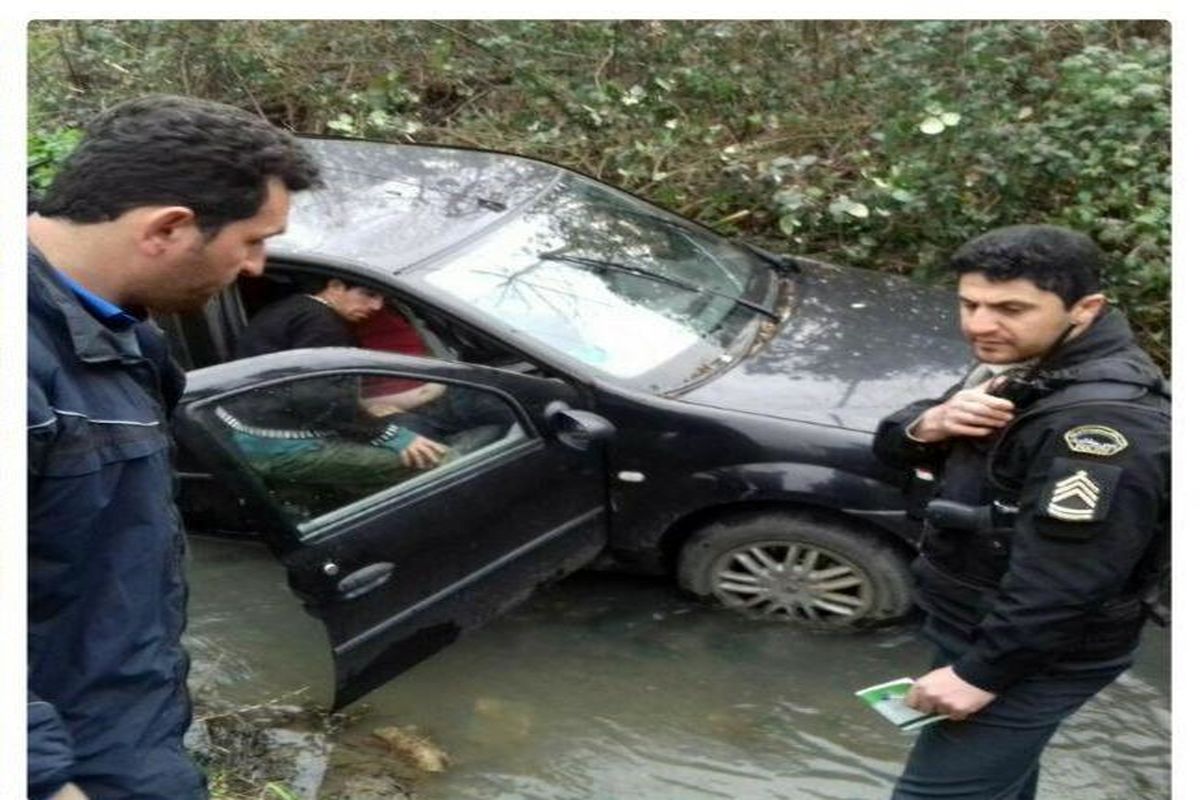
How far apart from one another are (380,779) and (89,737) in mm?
1822

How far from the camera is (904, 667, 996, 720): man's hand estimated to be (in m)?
2.34

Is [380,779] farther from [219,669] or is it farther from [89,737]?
[89,737]

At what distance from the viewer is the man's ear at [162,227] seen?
1759mm

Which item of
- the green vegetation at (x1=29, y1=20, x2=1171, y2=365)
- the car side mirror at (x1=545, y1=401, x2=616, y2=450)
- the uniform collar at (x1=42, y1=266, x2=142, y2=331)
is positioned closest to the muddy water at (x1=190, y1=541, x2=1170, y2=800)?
the car side mirror at (x1=545, y1=401, x2=616, y2=450)

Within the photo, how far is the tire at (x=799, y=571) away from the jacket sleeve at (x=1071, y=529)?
170 centimetres

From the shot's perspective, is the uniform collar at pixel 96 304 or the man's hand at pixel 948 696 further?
the man's hand at pixel 948 696

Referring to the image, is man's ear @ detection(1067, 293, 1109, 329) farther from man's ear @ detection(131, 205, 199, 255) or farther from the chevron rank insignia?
man's ear @ detection(131, 205, 199, 255)

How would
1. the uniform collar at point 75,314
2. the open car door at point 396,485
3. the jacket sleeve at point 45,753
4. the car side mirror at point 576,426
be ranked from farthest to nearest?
1. the car side mirror at point 576,426
2. the open car door at point 396,485
3. the uniform collar at point 75,314
4. the jacket sleeve at point 45,753

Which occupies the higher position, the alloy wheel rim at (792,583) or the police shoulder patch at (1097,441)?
the police shoulder patch at (1097,441)

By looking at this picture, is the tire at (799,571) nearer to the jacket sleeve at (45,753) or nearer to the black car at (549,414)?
the black car at (549,414)

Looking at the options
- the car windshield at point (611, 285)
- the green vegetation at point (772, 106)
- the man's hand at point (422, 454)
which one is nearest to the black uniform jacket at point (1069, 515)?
the man's hand at point (422, 454)

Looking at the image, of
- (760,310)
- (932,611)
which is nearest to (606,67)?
A: (760,310)

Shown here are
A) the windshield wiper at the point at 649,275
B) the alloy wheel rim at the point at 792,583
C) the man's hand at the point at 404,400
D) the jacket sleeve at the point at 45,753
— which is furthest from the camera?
the windshield wiper at the point at 649,275

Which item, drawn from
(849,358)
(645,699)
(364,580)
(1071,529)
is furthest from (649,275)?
(1071,529)
